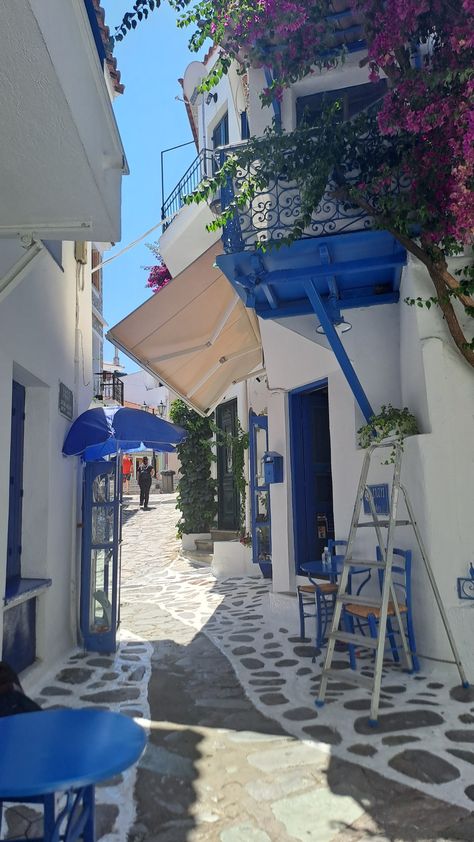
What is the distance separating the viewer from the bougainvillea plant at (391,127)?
5.25 metres

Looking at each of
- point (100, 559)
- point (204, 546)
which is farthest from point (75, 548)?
point (204, 546)

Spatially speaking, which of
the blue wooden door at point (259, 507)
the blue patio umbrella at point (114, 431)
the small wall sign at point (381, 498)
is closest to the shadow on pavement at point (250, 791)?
the small wall sign at point (381, 498)

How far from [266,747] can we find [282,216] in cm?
535

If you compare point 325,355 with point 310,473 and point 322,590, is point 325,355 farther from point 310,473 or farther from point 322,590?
point 322,590

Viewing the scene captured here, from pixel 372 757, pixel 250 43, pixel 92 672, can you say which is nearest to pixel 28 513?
pixel 92 672

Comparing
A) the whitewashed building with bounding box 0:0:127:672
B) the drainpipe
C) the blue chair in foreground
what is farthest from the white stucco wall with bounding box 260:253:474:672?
the whitewashed building with bounding box 0:0:127:672

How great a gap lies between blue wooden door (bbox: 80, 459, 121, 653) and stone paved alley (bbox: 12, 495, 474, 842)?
31 centimetres

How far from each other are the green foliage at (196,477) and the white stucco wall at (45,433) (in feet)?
26.6

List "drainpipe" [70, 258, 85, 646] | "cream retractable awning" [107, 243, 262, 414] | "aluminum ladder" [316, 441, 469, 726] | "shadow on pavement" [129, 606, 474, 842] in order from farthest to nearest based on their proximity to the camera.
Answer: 1. "cream retractable awning" [107, 243, 262, 414]
2. "drainpipe" [70, 258, 85, 646]
3. "aluminum ladder" [316, 441, 469, 726]
4. "shadow on pavement" [129, 606, 474, 842]

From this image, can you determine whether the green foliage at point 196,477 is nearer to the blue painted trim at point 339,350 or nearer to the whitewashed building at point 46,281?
the whitewashed building at point 46,281

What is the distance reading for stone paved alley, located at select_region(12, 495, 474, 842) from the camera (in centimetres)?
322

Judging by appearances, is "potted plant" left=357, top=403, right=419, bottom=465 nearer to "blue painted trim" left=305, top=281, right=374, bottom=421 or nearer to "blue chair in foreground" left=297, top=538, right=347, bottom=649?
"blue painted trim" left=305, top=281, right=374, bottom=421

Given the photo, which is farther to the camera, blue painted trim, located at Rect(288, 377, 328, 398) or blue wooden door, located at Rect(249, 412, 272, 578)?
blue wooden door, located at Rect(249, 412, 272, 578)

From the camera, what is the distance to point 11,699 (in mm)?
2623
